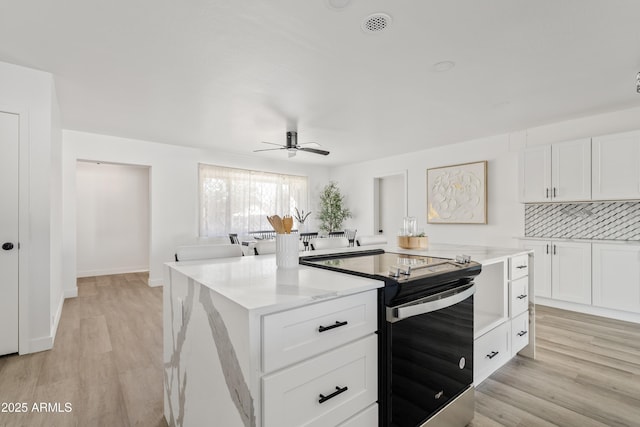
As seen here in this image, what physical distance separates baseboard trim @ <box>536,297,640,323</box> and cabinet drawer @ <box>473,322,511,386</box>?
2262 millimetres

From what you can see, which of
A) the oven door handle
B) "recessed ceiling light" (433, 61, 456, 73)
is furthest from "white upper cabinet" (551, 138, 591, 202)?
the oven door handle

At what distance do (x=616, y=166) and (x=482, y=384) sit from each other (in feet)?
10.2

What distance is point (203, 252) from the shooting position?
193 centimetres

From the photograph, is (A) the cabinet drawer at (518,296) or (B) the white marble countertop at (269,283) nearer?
(B) the white marble countertop at (269,283)

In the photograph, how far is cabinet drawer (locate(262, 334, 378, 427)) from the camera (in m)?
0.88

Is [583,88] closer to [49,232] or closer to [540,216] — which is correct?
[540,216]

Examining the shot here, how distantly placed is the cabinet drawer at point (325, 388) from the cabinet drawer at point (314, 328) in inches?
1.2

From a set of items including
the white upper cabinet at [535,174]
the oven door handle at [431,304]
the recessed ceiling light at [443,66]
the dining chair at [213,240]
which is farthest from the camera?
the dining chair at [213,240]

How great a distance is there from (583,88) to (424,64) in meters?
1.80

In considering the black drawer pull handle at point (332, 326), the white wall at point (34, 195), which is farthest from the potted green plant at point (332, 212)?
the black drawer pull handle at point (332, 326)

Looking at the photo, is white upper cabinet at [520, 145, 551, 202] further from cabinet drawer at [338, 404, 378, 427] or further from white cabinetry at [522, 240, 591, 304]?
cabinet drawer at [338, 404, 378, 427]

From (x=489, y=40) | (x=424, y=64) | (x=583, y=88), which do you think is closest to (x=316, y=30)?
(x=424, y=64)

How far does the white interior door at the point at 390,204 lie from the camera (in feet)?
22.6

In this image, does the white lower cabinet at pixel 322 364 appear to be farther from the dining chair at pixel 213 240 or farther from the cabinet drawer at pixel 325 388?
the dining chair at pixel 213 240
